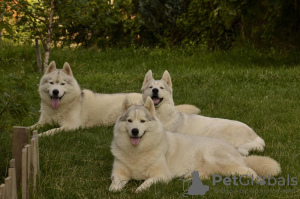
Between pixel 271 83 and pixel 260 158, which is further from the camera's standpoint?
pixel 271 83

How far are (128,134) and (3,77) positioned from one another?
6.72 meters

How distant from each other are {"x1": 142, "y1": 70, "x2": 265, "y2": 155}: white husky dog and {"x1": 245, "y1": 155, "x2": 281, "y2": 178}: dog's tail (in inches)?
41.6

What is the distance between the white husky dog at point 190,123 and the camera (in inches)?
261

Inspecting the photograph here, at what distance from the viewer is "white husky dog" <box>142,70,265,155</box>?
6629mm

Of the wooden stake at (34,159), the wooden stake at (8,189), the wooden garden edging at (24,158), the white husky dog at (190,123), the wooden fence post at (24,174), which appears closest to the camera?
the wooden stake at (8,189)

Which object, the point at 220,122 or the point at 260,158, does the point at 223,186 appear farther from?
the point at 220,122

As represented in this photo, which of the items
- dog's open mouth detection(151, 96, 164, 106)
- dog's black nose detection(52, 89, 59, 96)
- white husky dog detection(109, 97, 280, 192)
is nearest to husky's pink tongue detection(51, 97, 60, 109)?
dog's black nose detection(52, 89, 59, 96)


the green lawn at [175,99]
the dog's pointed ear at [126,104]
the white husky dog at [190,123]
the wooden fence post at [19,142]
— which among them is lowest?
the green lawn at [175,99]

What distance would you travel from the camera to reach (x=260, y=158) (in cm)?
546

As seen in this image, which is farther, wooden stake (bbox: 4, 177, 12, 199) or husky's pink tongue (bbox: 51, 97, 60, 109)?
husky's pink tongue (bbox: 51, 97, 60, 109)

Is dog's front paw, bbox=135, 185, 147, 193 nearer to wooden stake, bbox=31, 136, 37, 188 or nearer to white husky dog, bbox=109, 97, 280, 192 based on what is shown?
white husky dog, bbox=109, 97, 280, 192

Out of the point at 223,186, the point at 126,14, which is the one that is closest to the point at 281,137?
the point at 223,186

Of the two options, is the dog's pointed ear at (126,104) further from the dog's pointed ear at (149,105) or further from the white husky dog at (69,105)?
the white husky dog at (69,105)

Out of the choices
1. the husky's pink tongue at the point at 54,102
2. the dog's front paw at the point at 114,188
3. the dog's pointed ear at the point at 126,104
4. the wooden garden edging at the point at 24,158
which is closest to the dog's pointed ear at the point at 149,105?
the dog's pointed ear at the point at 126,104
